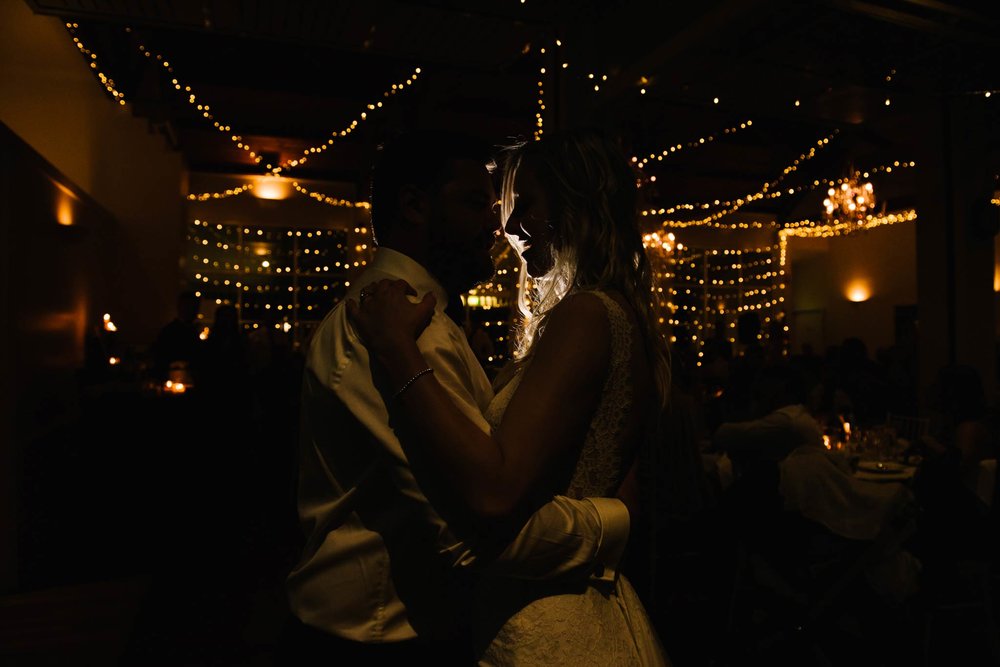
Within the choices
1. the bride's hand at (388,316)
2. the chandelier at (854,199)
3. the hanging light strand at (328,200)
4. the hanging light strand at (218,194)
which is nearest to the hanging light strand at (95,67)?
the hanging light strand at (218,194)

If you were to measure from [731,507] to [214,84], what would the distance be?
904 cm

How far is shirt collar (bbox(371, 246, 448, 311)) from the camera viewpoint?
1.28m

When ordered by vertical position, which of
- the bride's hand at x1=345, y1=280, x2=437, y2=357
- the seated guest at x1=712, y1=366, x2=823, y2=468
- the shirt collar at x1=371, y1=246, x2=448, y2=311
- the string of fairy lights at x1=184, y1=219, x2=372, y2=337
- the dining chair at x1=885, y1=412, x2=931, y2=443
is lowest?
the dining chair at x1=885, y1=412, x2=931, y2=443

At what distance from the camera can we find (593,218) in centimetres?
133

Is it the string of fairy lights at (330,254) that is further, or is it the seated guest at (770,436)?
the string of fairy lights at (330,254)

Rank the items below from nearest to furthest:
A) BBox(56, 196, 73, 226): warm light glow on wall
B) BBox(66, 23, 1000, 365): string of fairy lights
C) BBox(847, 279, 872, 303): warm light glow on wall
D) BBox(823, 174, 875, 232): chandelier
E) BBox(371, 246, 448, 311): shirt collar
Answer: BBox(371, 246, 448, 311): shirt collar, BBox(56, 196, 73, 226): warm light glow on wall, BBox(823, 174, 875, 232): chandelier, BBox(66, 23, 1000, 365): string of fairy lights, BBox(847, 279, 872, 303): warm light glow on wall

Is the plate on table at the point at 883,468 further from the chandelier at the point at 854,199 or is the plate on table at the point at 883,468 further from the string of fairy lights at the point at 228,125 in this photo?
the chandelier at the point at 854,199

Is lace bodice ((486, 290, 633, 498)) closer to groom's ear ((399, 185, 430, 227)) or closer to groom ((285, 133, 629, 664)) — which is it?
groom ((285, 133, 629, 664))

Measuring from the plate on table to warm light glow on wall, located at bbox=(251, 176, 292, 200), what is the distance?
10386 mm

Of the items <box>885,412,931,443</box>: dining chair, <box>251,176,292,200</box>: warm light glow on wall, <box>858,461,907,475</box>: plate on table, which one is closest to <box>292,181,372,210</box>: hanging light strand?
<box>251,176,292,200</box>: warm light glow on wall

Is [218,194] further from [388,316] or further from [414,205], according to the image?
[388,316]

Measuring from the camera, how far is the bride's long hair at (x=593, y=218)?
1.32 meters

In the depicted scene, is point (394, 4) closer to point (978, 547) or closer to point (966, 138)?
point (978, 547)

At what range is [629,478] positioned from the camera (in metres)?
1.47
